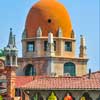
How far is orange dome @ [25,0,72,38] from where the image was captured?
5800cm

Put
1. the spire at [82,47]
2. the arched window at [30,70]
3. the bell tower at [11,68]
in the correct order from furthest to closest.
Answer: the spire at [82,47]
the arched window at [30,70]
the bell tower at [11,68]

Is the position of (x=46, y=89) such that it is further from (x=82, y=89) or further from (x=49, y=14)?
(x=49, y=14)

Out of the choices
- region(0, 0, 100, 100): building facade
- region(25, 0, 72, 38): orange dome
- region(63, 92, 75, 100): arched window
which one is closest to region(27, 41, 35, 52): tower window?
region(0, 0, 100, 100): building facade

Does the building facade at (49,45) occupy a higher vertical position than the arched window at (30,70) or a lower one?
higher

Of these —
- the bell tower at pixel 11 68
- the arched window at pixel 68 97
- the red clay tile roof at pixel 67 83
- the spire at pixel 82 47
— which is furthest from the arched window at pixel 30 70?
the arched window at pixel 68 97

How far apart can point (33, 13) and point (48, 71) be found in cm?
615

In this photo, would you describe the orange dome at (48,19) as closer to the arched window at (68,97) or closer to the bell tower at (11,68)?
the bell tower at (11,68)

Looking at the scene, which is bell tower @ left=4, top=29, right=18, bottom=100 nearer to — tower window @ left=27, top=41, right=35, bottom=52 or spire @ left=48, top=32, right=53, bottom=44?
spire @ left=48, top=32, right=53, bottom=44

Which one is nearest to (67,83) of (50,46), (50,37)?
(50,46)

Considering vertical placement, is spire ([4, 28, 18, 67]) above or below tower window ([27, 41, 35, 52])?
below

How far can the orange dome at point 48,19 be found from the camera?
2283 inches

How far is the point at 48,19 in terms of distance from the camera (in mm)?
58125

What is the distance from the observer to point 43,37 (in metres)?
57.6

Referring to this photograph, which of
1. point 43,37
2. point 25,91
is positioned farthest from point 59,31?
point 25,91
